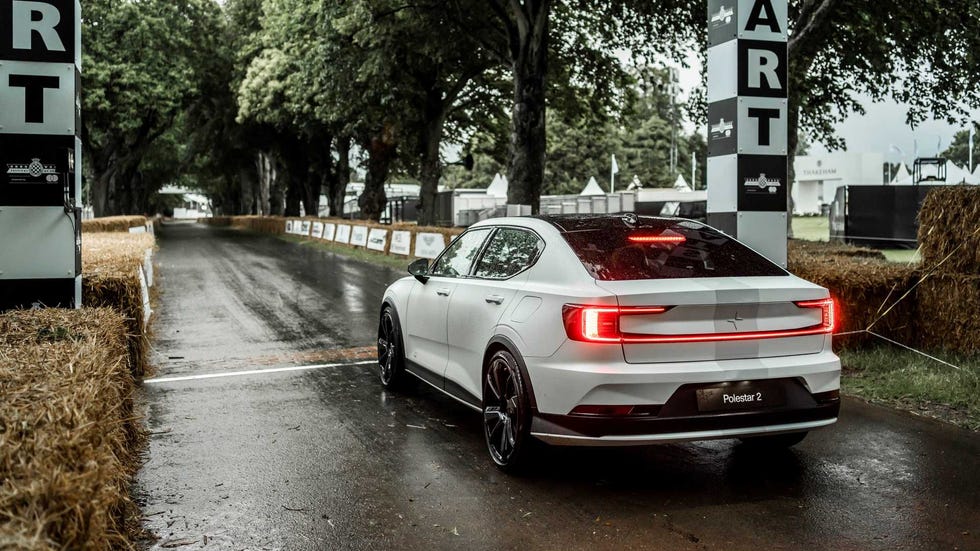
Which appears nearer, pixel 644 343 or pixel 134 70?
pixel 644 343

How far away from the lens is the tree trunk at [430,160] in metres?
33.1

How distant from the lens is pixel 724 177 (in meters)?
8.77

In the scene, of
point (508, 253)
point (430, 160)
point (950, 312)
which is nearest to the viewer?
point (508, 253)

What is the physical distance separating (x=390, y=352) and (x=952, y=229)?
555 centimetres

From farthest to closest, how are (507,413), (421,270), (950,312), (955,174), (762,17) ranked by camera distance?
(955,174)
(762,17)
(950,312)
(421,270)
(507,413)

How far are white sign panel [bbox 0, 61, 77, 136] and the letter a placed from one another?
6.15 meters

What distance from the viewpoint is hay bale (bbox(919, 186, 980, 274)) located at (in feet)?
27.2

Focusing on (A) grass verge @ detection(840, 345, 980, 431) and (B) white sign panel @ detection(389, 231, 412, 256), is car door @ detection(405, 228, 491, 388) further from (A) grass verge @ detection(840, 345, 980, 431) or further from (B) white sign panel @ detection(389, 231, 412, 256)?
(B) white sign panel @ detection(389, 231, 412, 256)

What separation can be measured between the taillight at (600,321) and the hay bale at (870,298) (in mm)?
4736

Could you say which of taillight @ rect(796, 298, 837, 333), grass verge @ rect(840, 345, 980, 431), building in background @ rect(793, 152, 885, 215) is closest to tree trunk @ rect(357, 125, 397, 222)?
grass verge @ rect(840, 345, 980, 431)

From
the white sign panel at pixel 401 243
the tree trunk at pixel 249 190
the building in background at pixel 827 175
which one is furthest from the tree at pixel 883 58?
the tree trunk at pixel 249 190

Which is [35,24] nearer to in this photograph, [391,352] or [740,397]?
[391,352]

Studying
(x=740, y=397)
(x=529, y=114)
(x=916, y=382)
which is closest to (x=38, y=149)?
(x=740, y=397)

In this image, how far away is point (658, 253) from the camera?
5359mm
